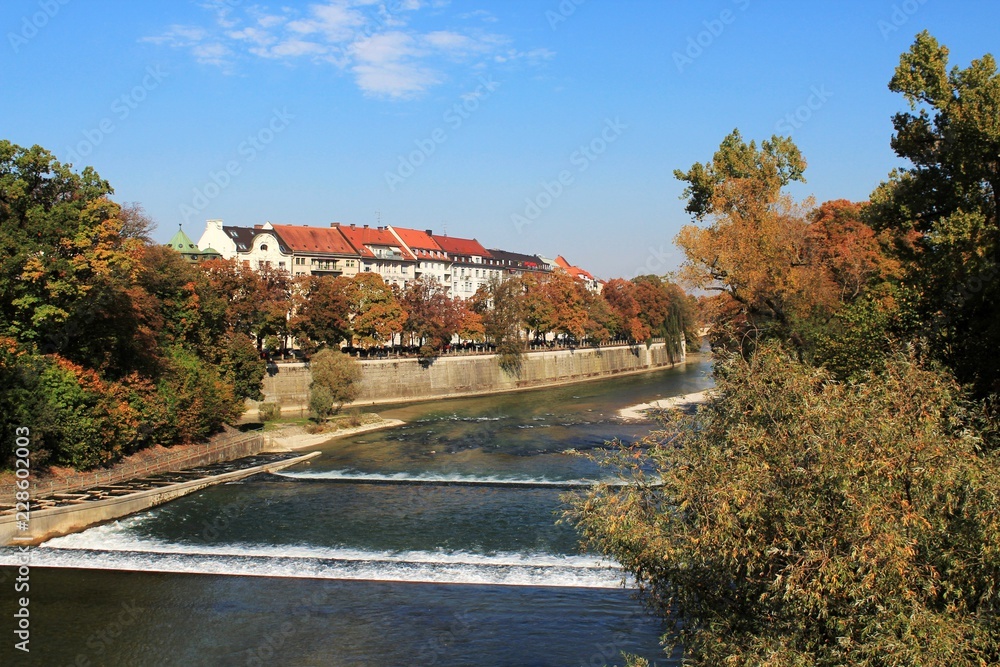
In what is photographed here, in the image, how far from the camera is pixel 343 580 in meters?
25.5

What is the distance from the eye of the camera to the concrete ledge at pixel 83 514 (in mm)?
28266

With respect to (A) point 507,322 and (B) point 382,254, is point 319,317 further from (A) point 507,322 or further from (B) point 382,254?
(B) point 382,254

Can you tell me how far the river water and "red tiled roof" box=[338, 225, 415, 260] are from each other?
64143 millimetres

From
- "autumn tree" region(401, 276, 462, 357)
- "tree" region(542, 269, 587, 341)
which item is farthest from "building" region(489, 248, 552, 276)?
"autumn tree" region(401, 276, 462, 357)

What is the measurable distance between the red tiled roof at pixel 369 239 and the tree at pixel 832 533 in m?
91.2

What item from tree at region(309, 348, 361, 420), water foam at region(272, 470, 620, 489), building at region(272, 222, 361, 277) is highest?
building at region(272, 222, 361, 277)

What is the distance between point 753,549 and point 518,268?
129m

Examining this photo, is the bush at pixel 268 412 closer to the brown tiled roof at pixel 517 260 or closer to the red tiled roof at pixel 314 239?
the red tiled roof at pixel 314 239

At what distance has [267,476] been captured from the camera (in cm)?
4031

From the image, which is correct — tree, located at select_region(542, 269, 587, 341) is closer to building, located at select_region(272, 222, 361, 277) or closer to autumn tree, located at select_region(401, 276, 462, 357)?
autumn tree, located at select_region(401, 276, 462, 357)

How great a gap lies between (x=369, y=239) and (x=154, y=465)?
232 ft

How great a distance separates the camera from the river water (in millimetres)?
20672

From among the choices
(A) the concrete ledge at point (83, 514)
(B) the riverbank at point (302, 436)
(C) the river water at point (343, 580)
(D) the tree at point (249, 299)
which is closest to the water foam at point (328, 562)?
(C) the river water at point (343, 580)

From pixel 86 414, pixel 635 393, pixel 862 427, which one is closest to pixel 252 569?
pixel 86 414
